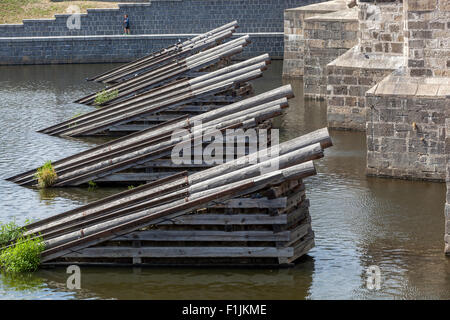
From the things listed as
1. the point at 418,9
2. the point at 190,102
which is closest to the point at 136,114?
the point at 190,102

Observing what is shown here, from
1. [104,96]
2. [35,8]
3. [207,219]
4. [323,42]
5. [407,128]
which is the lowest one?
[207,219]

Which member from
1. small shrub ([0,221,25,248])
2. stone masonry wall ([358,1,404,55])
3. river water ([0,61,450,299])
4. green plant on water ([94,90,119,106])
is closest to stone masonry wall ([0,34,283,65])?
green plant on water ([94,90,119,106])

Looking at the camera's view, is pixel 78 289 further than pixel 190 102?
No

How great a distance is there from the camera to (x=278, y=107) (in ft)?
63.1

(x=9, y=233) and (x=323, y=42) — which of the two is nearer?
(x=9, y=233)

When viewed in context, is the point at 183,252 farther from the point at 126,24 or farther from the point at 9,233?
the point at 126,24

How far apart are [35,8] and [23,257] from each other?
114 feet

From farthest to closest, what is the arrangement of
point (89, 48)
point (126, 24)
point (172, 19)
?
1. point (172, 19)
2. point (126, 24)
3. point (89, 48)

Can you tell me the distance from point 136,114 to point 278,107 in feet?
22.8

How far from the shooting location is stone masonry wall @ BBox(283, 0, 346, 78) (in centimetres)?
3347

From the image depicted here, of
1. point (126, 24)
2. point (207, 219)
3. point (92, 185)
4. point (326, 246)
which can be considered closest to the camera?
point (207, 219)

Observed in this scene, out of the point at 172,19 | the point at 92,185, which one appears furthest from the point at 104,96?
the point at 172,19

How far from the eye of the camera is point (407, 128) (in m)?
19.5
